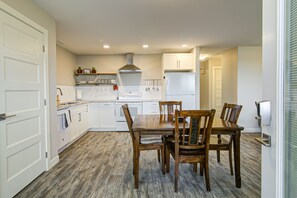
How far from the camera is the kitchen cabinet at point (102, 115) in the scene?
218 inches

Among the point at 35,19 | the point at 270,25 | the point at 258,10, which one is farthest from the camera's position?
the point at 258,10

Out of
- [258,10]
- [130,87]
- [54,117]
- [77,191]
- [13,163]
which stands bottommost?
[77,191]

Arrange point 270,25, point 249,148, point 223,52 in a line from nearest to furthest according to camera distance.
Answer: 1. point 270,25
2. point 249,148
3. point 223,52

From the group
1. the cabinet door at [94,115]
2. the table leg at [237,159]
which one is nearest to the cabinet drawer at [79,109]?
the cabinet door at [94,115]

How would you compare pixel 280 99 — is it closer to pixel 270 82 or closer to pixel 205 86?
pixel 270 82

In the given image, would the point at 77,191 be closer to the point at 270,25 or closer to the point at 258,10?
the point at 270,25

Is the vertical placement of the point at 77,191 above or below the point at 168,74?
below

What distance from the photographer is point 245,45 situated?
5.06 metres

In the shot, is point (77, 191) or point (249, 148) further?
point (249, 148)

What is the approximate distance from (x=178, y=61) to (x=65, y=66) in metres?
3.23

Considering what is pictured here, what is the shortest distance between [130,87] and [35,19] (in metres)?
3.75

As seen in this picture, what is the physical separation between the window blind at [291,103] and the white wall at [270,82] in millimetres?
59

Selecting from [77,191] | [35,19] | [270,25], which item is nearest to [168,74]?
[35,19]

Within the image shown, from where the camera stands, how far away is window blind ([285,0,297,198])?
77 cm
